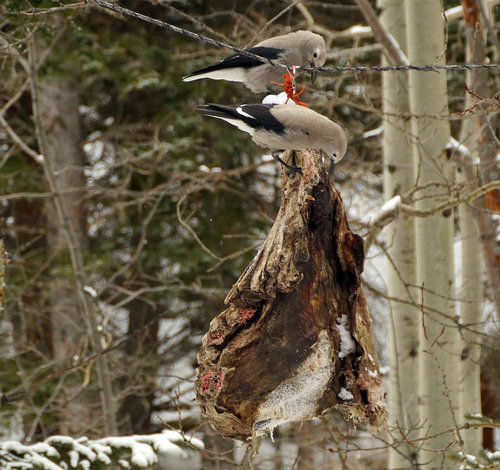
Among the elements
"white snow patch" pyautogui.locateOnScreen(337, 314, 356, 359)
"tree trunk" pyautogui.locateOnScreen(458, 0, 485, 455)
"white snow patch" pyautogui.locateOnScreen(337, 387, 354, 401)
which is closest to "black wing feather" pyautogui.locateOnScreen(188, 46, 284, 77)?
"white snow patch" pyautogui.locateOnScreen(337, 314, 356, 359)

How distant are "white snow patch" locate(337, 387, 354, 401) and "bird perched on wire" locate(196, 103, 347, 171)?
956 mm

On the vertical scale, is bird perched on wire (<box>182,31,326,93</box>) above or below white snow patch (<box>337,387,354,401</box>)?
above

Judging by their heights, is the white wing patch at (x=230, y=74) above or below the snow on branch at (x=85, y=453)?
above

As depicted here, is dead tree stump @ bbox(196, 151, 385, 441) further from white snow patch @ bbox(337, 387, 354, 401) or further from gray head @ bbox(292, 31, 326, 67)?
gray head @ bbox(292, 31, 326, 67)

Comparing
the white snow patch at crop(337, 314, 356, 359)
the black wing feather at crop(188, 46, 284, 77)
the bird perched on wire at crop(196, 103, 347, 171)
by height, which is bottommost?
the white snow patch at crop(337, 314, 356, 359)

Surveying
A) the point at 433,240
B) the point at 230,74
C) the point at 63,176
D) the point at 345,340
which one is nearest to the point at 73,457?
the point at 345,340

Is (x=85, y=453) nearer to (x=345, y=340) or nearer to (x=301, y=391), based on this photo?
(x=301, y=391)

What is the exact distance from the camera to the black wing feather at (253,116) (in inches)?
86.9

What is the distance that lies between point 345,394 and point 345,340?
221mm

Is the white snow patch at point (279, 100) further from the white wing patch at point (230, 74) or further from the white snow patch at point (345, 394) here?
the white snow patch at point (345, 394)

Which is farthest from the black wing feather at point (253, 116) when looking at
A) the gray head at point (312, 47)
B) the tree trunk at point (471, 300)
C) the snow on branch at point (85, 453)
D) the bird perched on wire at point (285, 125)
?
the tree trunk at point (471, 300)

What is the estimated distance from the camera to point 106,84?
9445mm

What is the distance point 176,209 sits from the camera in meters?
7.14

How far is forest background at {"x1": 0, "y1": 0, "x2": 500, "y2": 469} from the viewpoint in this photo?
530 cm
